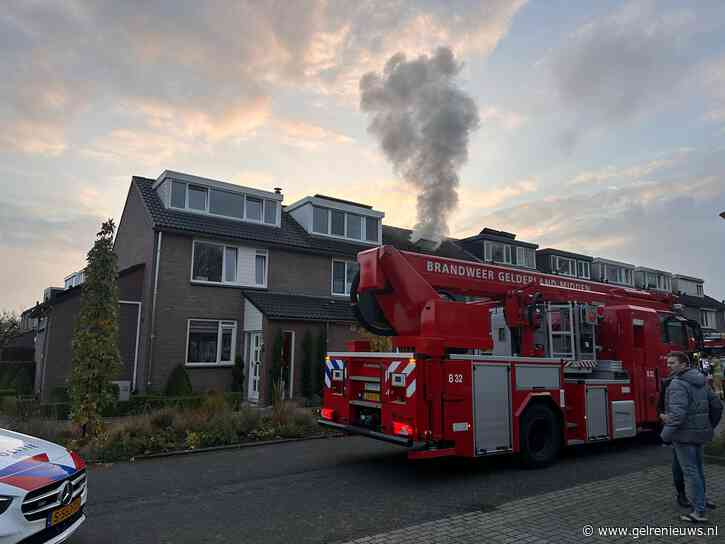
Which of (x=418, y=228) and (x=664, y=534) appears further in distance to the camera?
(x=418, y=228)

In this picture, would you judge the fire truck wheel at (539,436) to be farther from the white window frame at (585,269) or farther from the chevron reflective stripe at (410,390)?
the white window frame at (585,269)

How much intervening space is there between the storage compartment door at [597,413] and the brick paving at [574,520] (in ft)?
5.96

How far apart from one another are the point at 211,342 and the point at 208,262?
281 centimetres

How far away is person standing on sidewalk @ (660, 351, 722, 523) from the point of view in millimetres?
5555

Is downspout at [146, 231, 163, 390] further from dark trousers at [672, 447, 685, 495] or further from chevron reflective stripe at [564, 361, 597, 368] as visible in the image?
dark trousers at [672, 447, 685, 495]

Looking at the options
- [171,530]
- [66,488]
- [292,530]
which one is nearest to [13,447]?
[66,488]

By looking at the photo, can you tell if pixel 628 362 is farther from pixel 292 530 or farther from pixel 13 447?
pixel 13 447

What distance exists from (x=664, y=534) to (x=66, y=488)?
570cm

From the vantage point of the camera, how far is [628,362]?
32.4 ft

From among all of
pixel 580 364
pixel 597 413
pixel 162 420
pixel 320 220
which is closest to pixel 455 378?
pixel 580 364

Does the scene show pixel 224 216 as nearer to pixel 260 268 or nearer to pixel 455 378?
pixel 260 268

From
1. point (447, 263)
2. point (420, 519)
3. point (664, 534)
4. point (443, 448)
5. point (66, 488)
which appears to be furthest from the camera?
A: point (447, 263)

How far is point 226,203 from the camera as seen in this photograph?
19.5 meters

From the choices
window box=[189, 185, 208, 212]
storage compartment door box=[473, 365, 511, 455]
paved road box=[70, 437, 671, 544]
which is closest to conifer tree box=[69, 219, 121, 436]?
paved road box=[70, 437, 671, 544]
